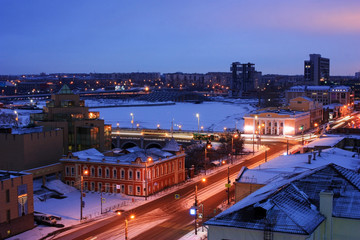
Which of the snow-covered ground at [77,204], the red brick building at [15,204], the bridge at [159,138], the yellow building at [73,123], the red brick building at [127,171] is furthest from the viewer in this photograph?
the bridge at [159,138]

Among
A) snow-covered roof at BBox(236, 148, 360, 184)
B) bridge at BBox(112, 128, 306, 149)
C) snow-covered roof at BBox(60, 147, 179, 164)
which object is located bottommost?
bridge at BBox(112, 128, 306, 149)

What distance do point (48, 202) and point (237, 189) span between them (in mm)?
14032

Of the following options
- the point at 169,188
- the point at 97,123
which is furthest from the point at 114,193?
the point at 97,123

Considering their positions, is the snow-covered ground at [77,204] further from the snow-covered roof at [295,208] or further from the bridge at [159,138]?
the bridge at [159,138]

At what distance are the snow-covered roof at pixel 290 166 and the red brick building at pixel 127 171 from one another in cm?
932

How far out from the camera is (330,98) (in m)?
127

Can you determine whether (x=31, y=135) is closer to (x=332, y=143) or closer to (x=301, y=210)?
(x=332, y=143)

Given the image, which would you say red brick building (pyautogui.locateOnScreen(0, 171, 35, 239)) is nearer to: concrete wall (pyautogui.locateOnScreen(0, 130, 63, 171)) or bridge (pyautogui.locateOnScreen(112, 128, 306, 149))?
concrete wall (pyautogui.locateOnScreen(0, 130, 63, 171))

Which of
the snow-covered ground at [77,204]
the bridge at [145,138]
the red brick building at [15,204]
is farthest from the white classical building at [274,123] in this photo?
the red brick building at [15,204]

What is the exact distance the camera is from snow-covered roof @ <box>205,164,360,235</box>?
642 inches

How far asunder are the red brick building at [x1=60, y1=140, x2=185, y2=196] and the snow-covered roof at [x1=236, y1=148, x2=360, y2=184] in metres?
9.32

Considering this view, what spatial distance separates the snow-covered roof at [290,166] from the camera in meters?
28.3

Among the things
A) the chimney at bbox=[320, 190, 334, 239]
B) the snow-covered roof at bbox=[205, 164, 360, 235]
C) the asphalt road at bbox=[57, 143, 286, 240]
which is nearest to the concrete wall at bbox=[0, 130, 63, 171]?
the asphalt road at bbox=[57, 143, 286, 240]

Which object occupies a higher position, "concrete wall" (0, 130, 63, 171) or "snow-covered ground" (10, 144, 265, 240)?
"concrete wall" (0, 130, 63, 171)
